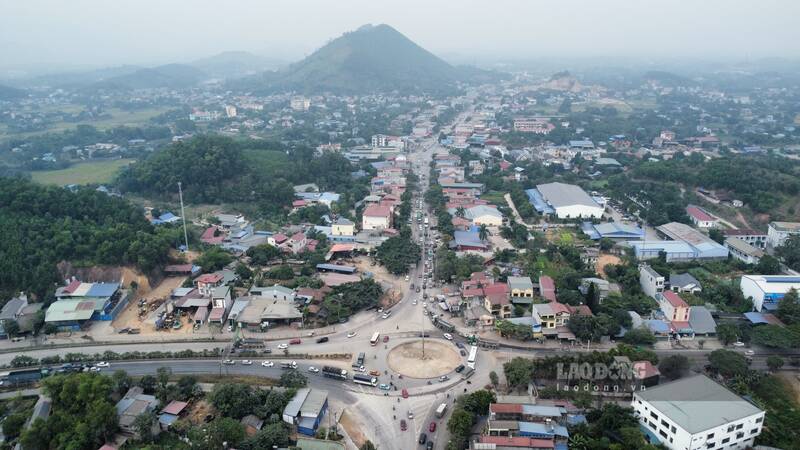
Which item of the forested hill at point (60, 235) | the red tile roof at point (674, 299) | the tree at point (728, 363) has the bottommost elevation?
the tree at point (728, 363)

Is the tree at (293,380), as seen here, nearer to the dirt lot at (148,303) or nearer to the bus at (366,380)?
the bus at (366,380)

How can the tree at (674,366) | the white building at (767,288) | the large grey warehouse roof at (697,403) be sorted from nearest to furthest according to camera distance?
the large grey warehouse roof at (697,403) → the tree at (674,366) → the white building at (767,288)

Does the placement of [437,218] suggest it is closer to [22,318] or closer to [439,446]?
[439,446]

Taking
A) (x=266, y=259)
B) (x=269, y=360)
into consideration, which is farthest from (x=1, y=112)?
(x=269, y=360)

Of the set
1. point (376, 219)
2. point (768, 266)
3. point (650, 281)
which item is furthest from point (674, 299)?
point (376, 219)

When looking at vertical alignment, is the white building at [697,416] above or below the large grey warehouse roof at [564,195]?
below

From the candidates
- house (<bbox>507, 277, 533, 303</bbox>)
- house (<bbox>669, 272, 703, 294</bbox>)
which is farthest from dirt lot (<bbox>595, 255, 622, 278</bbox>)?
house (<bbox>507, 277, 533, 303</bbox>)

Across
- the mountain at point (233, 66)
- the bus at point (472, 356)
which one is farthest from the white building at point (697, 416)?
the mountain at point (233, 66)
